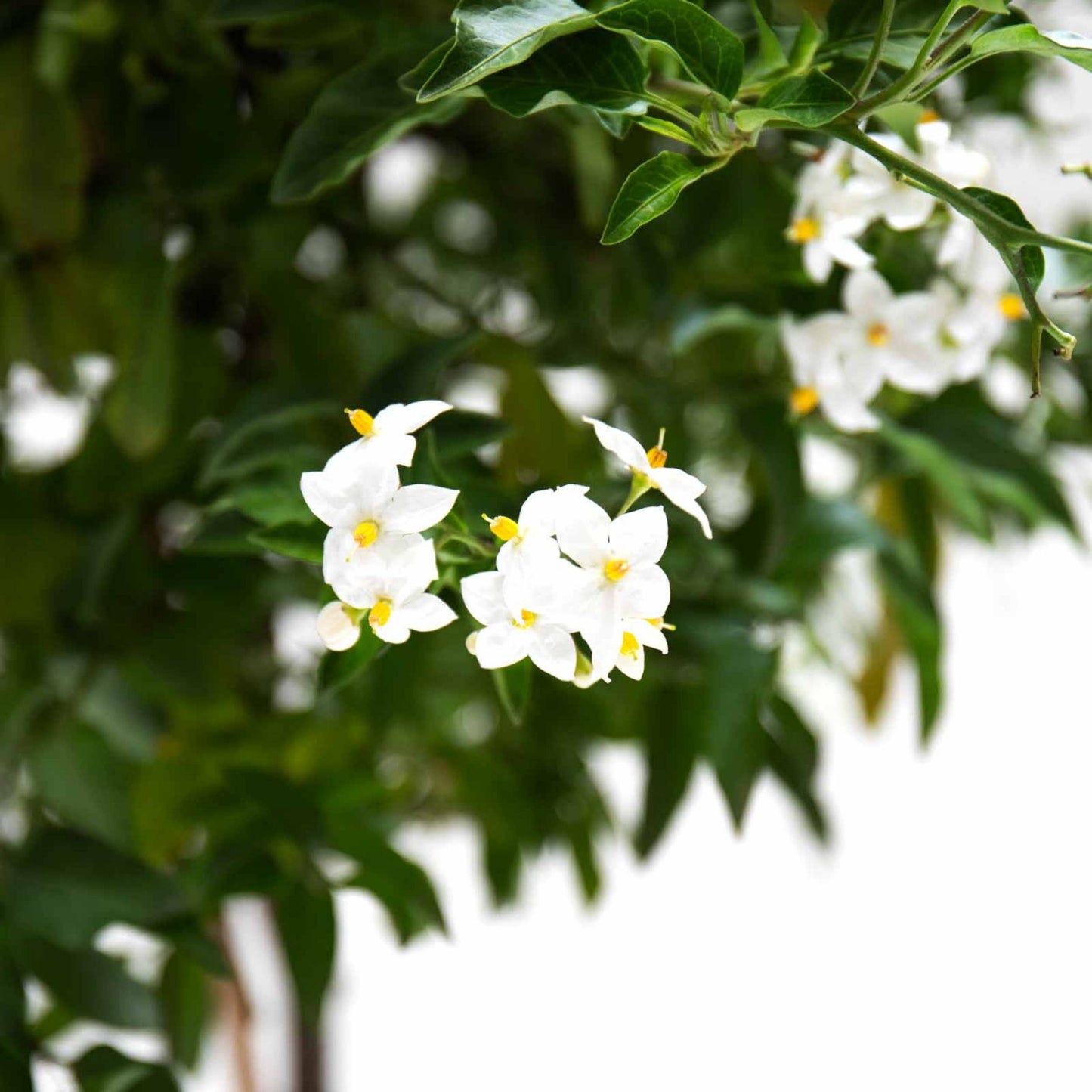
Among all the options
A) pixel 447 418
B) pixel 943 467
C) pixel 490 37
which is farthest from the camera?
pixel 943 467

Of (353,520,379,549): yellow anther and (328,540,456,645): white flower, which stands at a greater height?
(353,520,379,549): yellow anther

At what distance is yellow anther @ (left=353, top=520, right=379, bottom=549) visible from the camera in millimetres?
224

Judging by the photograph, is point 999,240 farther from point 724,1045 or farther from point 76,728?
point 724,1045

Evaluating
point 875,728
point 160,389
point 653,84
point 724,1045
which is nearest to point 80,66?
point 160,389

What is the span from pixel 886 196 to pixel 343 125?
130 millimetres

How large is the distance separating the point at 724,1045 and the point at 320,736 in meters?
0.58

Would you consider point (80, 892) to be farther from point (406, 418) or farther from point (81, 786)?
point (406, 418)

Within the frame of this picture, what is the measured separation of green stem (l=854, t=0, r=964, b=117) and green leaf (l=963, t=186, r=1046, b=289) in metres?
0.02

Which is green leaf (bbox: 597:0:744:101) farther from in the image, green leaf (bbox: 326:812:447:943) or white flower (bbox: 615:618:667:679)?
green leaf (bbox: 326:812:447:943)

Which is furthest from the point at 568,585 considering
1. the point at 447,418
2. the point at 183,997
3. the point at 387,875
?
the point at 183,997

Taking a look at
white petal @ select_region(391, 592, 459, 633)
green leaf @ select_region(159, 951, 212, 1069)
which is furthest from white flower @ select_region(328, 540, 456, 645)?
green leaf @ select_region(159, 951, 212, 1069)

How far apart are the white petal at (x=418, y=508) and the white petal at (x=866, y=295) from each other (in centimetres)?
15

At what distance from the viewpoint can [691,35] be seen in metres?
0.23

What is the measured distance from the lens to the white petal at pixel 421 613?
23cm
